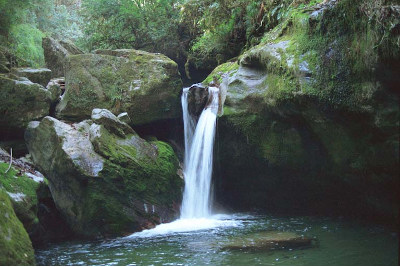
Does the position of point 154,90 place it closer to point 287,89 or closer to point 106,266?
point 287,89

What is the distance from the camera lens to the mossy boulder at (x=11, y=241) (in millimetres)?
3693

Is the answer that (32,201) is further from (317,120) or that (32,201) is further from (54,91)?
(317,120)

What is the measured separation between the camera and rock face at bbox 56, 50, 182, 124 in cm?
862

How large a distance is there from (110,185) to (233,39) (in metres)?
7.11

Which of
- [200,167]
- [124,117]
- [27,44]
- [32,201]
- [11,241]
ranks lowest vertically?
[11,241]

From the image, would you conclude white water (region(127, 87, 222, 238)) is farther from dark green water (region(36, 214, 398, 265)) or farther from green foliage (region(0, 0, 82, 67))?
green foliage (region(0, 0, 82, 67))

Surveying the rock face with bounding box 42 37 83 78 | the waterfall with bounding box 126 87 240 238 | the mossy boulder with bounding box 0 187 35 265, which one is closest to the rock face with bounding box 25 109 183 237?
the waterfall with bounding box 126 87 240 238

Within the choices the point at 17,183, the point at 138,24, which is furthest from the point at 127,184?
the point at 138,24

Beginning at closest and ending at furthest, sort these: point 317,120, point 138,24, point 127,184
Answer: point 317,120 < point 127,184 < point 138,24

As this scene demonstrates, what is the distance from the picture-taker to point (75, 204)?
6.47 m

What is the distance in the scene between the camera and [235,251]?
4730 mm

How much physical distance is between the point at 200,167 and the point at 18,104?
15.0ft

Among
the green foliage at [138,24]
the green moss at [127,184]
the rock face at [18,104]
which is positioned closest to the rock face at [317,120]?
the green moss at [127,184]

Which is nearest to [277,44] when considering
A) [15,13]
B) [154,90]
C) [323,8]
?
[323,8]
